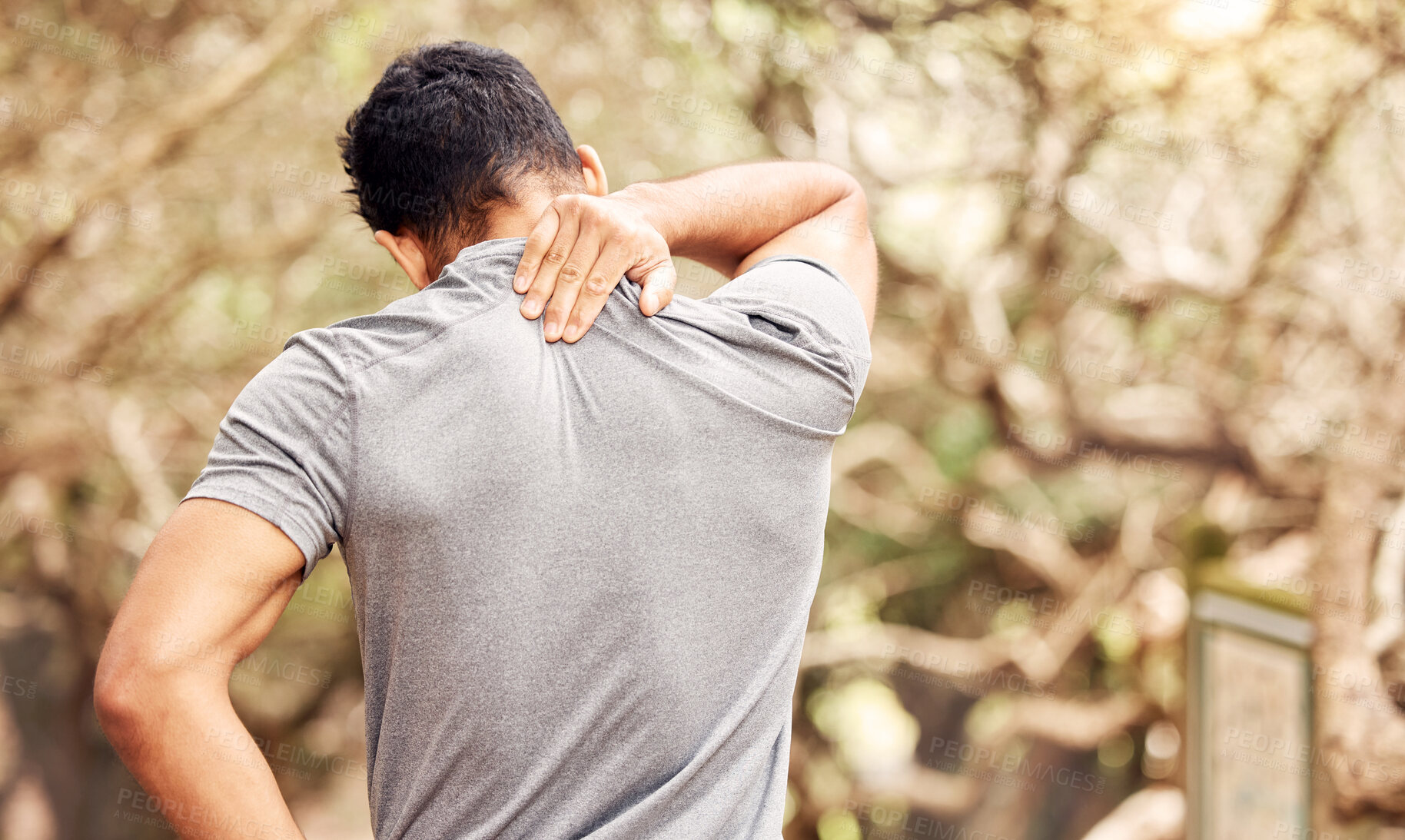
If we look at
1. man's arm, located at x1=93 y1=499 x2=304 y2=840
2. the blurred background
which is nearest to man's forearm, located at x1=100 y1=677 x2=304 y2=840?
man's arm, located at x1=93 y1=499 x2=304 y2=840

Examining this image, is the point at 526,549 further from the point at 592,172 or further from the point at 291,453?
the point at 592,172

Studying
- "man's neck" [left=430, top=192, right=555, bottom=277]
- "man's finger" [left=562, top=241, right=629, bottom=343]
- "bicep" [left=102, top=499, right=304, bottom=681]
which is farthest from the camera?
"man's neck" [left=430, top=192, right=555, bottom=277]

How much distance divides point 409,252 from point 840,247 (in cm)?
50

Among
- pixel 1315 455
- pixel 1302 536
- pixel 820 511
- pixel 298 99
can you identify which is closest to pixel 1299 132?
pixel 1315 455

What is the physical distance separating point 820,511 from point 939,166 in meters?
3.20

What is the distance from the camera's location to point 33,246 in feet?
11.1

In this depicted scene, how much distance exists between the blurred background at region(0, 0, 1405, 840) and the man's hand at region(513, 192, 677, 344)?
2730 mm

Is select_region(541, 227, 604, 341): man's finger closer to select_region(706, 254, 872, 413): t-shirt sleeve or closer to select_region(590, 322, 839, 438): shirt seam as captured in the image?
select_region(590, 322, 839, 438): shirt seam

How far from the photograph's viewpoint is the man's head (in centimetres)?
90

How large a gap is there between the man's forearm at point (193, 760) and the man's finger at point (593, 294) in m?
0.40

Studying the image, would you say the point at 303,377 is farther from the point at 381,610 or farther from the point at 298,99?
the point at 298,99

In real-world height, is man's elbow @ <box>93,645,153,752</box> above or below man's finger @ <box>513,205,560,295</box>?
below

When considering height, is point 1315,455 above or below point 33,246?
below

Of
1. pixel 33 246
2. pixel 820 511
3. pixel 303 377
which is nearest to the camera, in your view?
pixel 303 377
